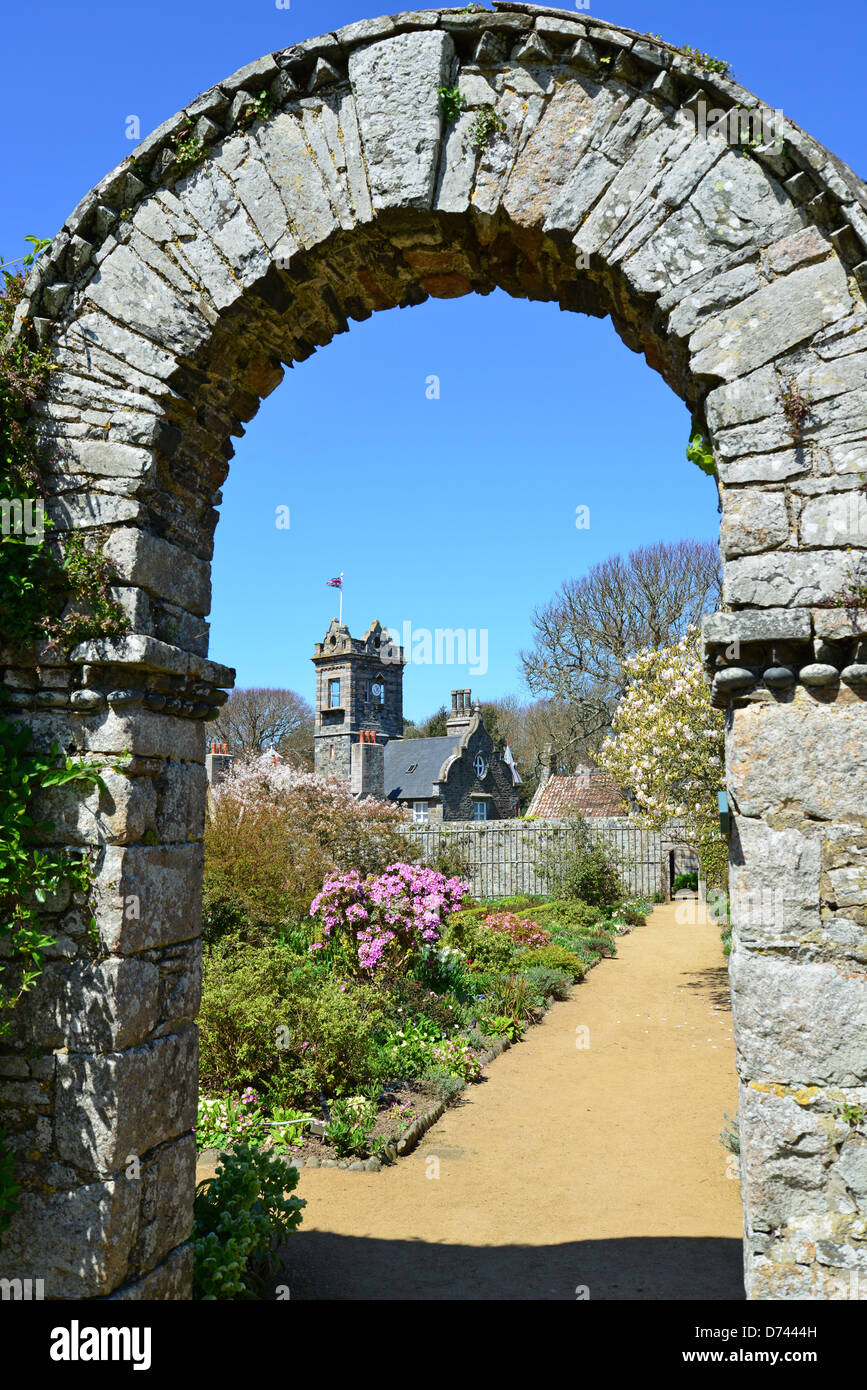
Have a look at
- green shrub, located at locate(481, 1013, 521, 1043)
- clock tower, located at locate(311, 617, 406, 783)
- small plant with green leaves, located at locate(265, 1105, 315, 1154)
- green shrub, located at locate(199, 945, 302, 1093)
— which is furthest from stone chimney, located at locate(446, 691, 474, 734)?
small plant with green leaves, located at locate(265, 1105, 315, 1154)

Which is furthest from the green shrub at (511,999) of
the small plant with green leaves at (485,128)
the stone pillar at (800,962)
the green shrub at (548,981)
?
the small plant with green leaves at (485,128)

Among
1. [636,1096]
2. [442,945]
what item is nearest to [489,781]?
[442,945]

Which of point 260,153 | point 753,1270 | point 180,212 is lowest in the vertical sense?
point 753,1270

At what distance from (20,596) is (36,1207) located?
2.19 m

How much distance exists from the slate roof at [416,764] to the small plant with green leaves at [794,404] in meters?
25.3

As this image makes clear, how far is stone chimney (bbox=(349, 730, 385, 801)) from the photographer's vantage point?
2527 centimetres

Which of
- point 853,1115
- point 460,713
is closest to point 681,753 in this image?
point 853,1115

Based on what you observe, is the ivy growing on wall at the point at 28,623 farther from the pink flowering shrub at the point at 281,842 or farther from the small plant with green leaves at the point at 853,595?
the pink flowering shrub at the point at 281,842

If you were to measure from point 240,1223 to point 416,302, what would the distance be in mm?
4445

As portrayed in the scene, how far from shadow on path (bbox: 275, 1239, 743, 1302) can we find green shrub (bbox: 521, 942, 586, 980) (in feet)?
22.3

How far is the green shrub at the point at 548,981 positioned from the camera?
11.3m

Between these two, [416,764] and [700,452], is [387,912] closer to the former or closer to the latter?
[700,452]

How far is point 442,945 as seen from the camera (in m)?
11.4

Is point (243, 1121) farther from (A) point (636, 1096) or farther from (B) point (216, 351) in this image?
(B) point (216, 351)
